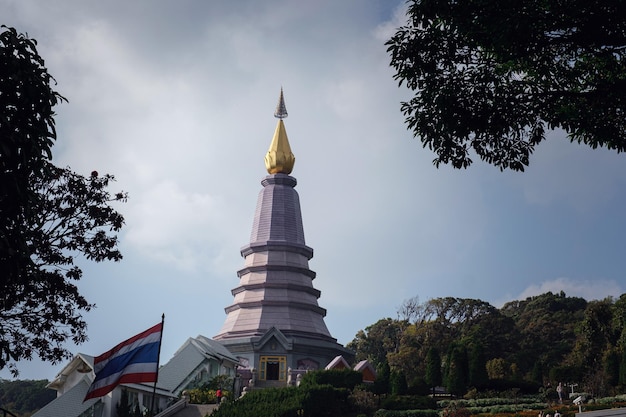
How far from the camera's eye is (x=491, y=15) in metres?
15.2

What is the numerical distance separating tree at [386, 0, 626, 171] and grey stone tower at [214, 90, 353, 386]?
41.1m

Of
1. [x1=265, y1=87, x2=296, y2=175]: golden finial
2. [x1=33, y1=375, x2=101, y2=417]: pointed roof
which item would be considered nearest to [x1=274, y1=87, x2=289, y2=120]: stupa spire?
[x1=265, y1=87, x2=296, y2=175]: golden finial

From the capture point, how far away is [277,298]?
208 ft

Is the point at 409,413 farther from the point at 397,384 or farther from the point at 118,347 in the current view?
the point at 118,347

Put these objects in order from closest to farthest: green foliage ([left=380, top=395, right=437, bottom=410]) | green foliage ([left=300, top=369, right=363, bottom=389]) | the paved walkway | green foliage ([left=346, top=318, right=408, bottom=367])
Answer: the paved walkway
green foliage ([left=380, top=395, right=437, bottom=410])
green foliage ([left=300, top=369, right=363, bottom=389])
green foliage ([left=346, top=318, right=408, bottom=367])

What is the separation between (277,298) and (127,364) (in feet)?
131

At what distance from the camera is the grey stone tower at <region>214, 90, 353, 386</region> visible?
58531mm

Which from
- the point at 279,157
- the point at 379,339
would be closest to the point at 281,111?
the point at 279,157

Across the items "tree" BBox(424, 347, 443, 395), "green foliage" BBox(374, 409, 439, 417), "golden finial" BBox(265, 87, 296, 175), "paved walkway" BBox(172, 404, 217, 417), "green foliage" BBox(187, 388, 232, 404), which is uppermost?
"golden finial" BBox(265, 87, 296, 175)

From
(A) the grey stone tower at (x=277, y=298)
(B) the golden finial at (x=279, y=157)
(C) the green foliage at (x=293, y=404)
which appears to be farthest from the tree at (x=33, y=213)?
(B) the golden finial at (x=279, y=157)

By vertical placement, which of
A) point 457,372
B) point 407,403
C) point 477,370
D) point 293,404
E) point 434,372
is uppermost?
point 434,372

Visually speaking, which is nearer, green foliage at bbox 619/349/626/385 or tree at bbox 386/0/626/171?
tree at bbox 386/0/626/171

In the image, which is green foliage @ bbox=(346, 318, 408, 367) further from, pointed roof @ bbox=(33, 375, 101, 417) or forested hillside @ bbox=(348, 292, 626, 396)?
pointed roof @ bbox=(33, 375, 101, 417)

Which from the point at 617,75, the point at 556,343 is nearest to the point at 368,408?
the point at 617,75
